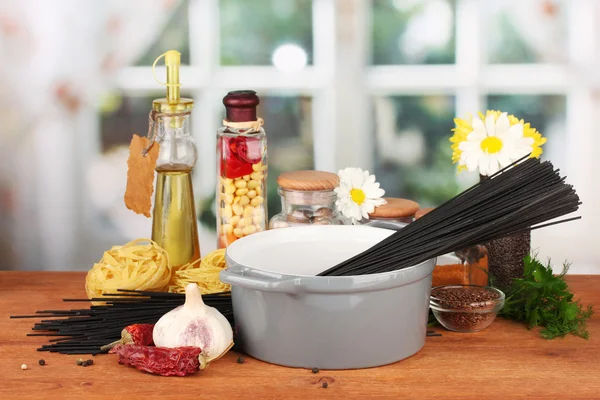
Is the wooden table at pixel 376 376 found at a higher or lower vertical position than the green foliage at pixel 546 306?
lower

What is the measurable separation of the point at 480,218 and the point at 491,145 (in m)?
0.26

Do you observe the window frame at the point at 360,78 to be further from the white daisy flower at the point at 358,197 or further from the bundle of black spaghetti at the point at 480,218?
the bundle of black spaghetti at the point at 480,218

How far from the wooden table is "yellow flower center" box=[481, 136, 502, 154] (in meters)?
0.28

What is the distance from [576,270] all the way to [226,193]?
81 cm

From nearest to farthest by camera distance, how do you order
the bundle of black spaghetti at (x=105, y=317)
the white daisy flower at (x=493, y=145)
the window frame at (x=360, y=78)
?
the bundle of black spaghetti at (x=105, y=317) → the white daisy flower at (x=493, y=145) → the window frame at (x=360, y=78)

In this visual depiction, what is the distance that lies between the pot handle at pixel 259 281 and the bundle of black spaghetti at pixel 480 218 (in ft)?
0.26

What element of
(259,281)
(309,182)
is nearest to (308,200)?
(309,182)

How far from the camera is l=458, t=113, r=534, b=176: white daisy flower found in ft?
4.27

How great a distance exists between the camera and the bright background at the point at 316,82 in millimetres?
1718

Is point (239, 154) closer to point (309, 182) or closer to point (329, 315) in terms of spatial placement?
point (309, 182)

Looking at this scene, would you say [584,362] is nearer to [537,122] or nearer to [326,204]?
[326,204]

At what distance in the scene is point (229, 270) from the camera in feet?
3.59

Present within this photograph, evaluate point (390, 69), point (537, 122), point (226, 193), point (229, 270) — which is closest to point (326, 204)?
point (226, 193)

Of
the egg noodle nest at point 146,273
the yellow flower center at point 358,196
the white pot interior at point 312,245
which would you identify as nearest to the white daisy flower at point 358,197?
the yellow flower center at point 358,196
